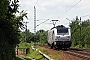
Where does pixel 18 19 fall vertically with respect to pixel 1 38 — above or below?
above

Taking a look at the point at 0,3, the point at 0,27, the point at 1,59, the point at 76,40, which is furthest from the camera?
the point at 76,40

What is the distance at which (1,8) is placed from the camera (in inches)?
484

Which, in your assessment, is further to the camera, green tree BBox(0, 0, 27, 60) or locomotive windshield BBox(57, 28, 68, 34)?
locomotive windshield BBox(57, 28, 68, 34)

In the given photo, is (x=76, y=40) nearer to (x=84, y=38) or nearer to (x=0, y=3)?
(x=84, y=38)

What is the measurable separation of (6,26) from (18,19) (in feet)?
15.9

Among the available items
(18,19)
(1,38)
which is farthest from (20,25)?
(1,38)

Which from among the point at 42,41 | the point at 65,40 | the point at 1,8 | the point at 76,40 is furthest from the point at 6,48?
the point at 42,41

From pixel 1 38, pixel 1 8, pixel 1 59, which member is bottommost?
pixel 1 59

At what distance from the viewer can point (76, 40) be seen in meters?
89.6

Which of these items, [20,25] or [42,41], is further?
[42,41]

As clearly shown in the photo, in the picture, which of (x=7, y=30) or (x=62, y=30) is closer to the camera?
(x=7, y=30)

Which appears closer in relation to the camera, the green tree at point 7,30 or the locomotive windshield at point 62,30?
the green tree at point 7,30

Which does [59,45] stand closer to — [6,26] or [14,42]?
[14,42]

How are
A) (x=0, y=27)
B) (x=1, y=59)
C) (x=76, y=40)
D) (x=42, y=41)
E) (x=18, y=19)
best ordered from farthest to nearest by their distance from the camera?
(x=42, y=41), (x=76, y=40), (x=18, y=19), (x=0, y=27), (x=1, y=59)
